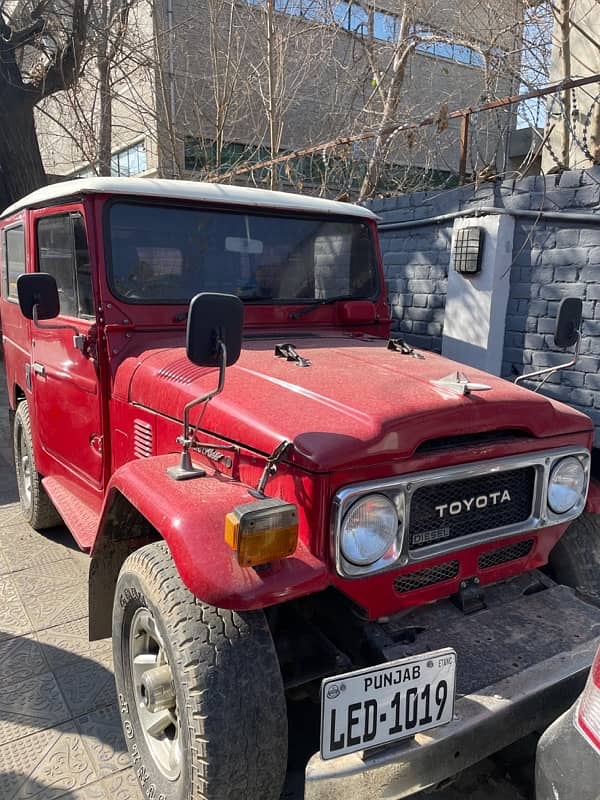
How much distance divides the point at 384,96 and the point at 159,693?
27.6ft

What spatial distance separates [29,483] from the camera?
4.51 metres

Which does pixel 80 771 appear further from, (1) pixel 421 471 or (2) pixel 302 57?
(2) pixel 302 57

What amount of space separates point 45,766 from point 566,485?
2.25 meters

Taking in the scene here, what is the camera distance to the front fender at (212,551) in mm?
1782

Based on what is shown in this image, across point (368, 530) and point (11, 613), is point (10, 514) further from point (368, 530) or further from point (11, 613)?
point (368, 530)

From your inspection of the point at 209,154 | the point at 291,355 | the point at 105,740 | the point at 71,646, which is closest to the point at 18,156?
the point at 209,154

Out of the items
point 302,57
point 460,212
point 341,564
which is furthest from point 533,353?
point 302,57

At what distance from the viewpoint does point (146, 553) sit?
2223 millimetres

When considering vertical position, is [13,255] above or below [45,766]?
above

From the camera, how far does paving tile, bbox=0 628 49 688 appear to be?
2977mm

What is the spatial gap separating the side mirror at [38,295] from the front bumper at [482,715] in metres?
2.13

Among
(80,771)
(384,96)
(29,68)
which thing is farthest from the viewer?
(29,68)

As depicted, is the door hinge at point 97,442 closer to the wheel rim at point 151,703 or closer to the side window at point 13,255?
the wheel rim at point 151,703

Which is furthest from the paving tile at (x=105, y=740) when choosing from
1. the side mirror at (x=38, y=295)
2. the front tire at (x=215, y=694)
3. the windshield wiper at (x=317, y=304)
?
the windshield wiper at (x=317, y=304)
